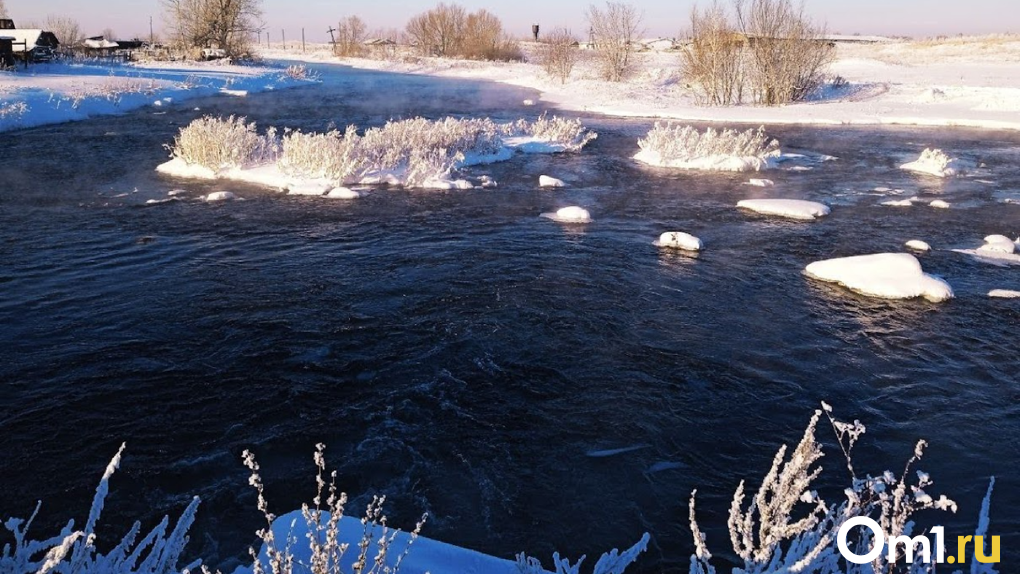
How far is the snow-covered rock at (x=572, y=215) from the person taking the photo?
1259cm

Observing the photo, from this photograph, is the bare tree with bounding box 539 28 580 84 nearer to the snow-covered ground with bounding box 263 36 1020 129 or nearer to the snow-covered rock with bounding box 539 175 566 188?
the snow-covered ground with bounding box 263 36 1020 129

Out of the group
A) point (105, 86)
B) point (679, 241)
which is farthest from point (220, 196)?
point (105, 86)

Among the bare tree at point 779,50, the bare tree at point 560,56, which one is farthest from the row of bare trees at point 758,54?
the bare tree at point 560,56

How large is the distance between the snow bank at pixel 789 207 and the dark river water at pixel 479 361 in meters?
0.33

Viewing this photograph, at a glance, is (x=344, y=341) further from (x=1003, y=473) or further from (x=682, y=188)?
(x=682, y=188)

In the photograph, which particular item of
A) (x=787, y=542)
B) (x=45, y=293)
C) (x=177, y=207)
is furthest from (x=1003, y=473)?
(x=177, y=207)

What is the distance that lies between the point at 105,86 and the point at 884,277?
32408 millimetres

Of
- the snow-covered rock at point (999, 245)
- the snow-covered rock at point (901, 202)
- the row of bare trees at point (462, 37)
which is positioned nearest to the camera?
the snow-covered rock at point (999, 245)

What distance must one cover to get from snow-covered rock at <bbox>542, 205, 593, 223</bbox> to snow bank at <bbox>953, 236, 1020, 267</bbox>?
604 centimetres

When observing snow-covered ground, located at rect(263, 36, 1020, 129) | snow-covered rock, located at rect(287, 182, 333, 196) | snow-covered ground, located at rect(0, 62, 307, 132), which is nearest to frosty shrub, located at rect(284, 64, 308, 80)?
snow-covered ground, located at rect(0, 62, 307, 132)

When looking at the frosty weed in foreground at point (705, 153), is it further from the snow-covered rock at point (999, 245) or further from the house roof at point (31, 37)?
the house roof at point (31, 37)

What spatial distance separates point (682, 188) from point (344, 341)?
10326mm

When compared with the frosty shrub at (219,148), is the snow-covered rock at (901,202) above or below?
below

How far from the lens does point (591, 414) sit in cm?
619
